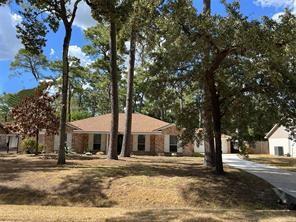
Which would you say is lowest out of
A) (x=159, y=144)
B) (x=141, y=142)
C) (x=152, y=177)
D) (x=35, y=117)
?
(x=152, y=177)

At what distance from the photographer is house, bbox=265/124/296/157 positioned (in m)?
45.6

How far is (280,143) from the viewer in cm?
4825

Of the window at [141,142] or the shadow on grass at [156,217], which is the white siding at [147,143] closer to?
the window at [141,142]

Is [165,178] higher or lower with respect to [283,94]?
lower

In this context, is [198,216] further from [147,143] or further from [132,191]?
[147,143]

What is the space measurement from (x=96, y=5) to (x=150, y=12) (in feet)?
19.0

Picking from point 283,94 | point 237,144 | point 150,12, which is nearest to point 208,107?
point 237,144

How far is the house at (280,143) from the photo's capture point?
45625 mm

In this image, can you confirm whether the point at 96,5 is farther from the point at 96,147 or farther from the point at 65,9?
the point at 96,147

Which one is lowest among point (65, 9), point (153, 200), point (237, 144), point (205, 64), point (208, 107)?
point (153, 200)

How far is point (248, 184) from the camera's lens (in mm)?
16422

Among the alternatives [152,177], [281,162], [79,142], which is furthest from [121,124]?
[152,177]

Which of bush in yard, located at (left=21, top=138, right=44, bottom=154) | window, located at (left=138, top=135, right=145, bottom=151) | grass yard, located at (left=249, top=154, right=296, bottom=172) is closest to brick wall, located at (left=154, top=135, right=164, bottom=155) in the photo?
window, located at (left=138, top=135, right=145, bottom=151)

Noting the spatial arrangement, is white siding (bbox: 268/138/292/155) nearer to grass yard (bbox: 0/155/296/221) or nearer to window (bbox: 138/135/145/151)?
window (bbox: 138/135/145/151)
